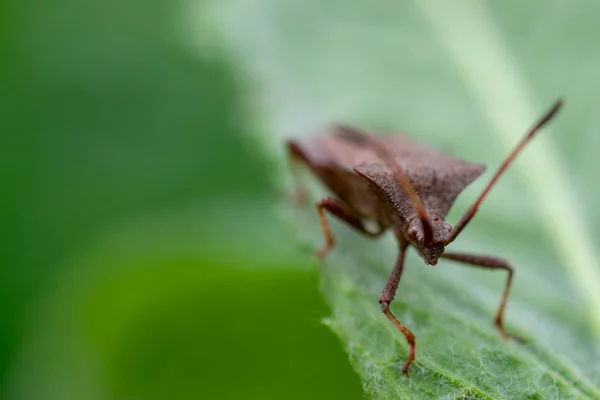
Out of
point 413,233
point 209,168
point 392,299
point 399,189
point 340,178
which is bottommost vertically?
point 209,168

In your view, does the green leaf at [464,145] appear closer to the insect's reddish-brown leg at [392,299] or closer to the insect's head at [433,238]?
the insect's reddish-brown leg at [392,299]

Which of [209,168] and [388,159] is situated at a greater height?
[388,159]

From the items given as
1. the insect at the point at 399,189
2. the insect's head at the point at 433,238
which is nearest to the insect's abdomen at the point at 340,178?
the insect at the point at 399,189

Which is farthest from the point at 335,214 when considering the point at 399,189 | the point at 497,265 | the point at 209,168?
the point at 209,168

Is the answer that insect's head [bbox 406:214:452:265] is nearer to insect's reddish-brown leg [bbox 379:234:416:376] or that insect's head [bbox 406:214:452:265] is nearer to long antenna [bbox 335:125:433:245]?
long antenna [bbox 335:125:433:245]

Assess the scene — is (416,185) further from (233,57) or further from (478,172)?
(233,57)

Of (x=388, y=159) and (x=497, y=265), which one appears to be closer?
(x=497, y=265)

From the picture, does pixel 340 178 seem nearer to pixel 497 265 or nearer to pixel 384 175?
pixel 384 175

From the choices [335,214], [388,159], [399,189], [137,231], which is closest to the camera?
[399,189]

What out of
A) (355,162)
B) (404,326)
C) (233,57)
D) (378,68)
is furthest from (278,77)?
(404,326)
